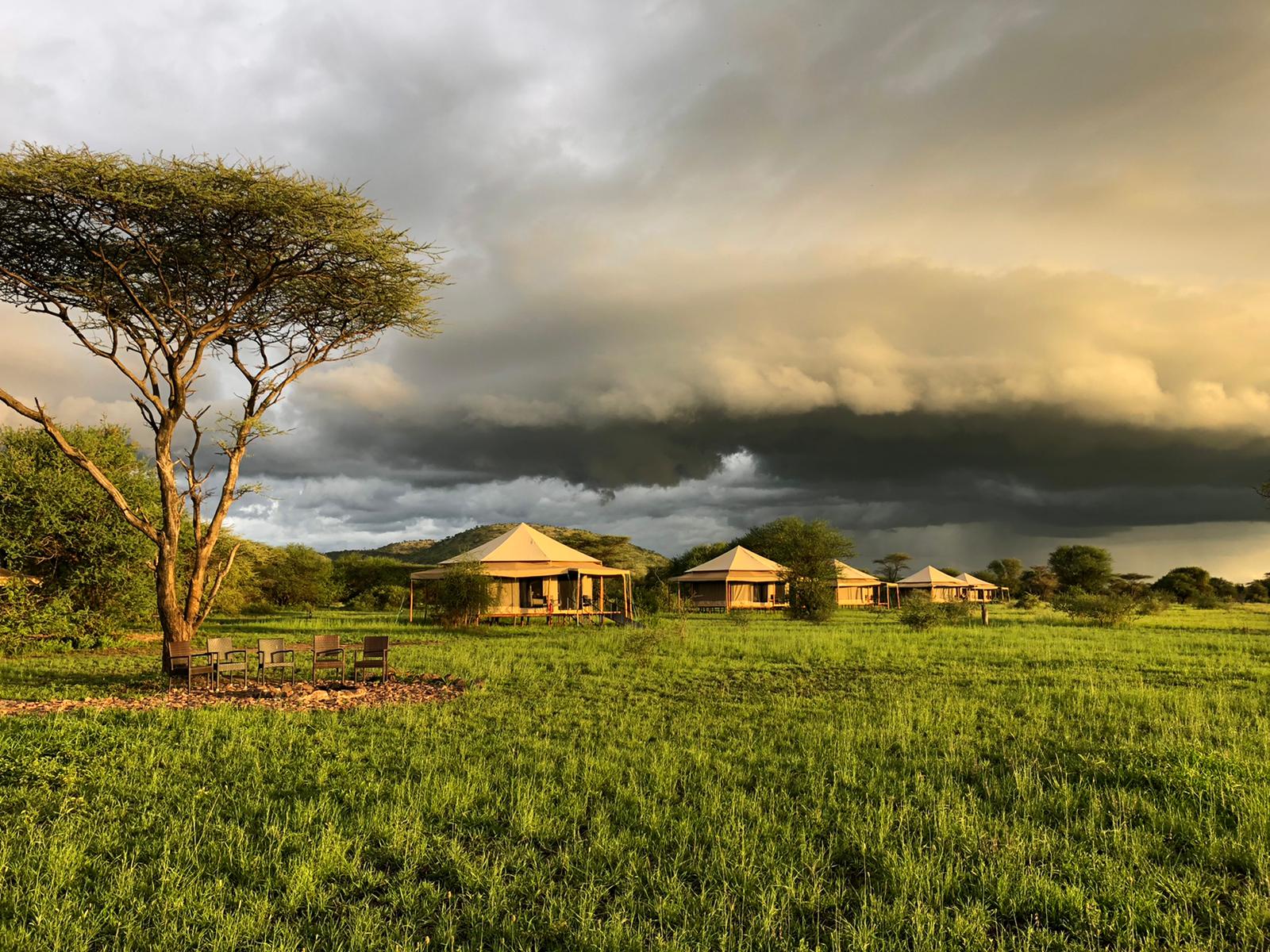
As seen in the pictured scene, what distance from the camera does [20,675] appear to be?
1307 cm

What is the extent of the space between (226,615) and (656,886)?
106 ft

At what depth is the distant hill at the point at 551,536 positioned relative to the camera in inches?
2211

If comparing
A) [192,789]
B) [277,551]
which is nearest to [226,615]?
[277,551]

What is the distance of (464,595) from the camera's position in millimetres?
25703

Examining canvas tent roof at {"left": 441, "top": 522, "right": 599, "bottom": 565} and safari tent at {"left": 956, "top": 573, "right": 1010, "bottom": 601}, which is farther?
safari tent at {"left": 956, "top": 573, "right": 1010, "bottom": 601}

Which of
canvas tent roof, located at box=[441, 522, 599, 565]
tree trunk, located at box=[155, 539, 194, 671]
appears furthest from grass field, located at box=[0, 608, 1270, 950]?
canvas tent roof, located at box=[441, 522, 599, 565]

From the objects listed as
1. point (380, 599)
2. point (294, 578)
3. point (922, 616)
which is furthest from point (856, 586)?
point (294, 578)

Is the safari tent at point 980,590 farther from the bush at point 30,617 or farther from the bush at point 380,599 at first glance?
the bush at point 30,617

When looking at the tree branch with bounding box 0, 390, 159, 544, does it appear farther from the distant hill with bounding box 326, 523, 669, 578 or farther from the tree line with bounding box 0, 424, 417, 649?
the distant hill with bounding box 326, 523, 669, 578

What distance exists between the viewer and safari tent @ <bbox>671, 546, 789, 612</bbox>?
39.8 m

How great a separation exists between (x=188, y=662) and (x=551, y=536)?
188 feet

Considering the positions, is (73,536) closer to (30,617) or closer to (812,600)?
(30,617)

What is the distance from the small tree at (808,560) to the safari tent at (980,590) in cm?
1901

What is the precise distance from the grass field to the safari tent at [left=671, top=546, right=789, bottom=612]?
28938mm
